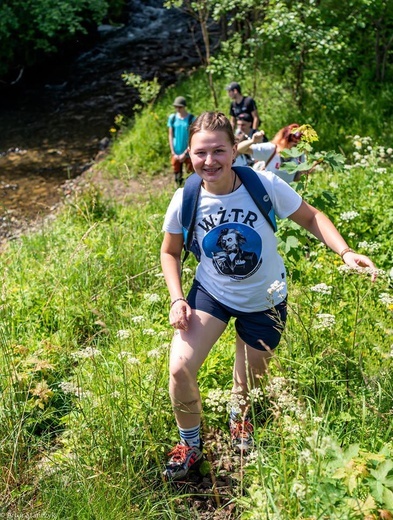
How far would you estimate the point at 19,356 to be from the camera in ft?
13.2

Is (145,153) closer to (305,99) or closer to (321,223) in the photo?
(305,99)

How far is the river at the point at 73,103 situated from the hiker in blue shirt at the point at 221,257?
20.6 ft

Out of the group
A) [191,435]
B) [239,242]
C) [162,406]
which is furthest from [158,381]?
[239,242]

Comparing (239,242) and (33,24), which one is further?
(33,24)

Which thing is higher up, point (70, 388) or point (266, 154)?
point (70, 388)

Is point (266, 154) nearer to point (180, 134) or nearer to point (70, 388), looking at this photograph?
point (70, 388)

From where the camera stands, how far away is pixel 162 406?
10.8 ft

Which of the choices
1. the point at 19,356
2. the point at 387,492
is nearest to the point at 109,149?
the point at 19,356

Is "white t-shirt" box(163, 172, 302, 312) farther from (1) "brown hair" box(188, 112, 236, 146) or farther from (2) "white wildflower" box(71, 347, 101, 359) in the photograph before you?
(2) "white wildflower" box(71, 347, 101, 359)

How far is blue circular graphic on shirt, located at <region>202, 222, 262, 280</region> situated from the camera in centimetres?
290

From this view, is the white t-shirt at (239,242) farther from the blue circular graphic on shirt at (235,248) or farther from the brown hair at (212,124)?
the brown hair at (212,124)

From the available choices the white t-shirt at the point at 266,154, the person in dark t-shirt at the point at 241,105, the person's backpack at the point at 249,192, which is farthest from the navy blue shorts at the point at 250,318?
the person in dark t-shirt at the point at 241,105

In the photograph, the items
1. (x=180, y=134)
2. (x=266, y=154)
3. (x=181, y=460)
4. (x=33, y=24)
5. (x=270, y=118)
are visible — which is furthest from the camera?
(x=33, y=24)

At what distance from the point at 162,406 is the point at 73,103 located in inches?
530
